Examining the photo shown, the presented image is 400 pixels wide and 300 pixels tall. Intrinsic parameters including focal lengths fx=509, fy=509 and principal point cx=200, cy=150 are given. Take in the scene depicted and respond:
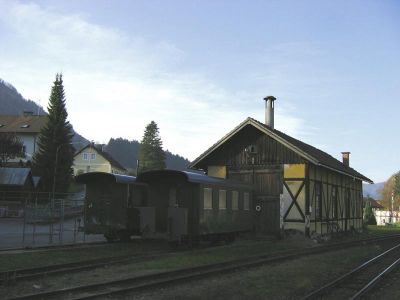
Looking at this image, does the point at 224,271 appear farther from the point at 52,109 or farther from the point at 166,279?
the point at 52,109

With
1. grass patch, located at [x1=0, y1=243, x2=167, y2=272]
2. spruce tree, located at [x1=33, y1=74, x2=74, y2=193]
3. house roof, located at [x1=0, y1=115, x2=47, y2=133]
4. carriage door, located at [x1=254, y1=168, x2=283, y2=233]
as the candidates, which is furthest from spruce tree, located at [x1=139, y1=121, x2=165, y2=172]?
grass patch, located at [x1=0, y1=243, x2=167, y2=272]

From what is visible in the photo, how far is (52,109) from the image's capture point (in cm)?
6006

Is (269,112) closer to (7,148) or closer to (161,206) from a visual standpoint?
(161,206)

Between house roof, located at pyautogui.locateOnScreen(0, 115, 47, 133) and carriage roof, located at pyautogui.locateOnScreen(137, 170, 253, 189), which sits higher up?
house roof, located at pyautogui.locateOnScreen(0, 115, 47, 133)

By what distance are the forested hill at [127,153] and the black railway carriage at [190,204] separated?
132 meters

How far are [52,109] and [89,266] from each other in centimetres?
4917

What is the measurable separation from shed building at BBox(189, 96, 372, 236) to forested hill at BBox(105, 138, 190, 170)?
12557 centimetres

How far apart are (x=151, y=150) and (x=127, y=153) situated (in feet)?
193

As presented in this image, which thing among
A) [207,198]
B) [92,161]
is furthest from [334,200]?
[92,161]

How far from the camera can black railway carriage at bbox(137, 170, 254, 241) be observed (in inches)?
766

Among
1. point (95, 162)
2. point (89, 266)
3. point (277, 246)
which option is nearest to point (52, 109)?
point (95, 162)

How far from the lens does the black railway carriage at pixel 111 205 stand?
21219mm

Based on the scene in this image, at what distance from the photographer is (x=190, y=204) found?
1989cm

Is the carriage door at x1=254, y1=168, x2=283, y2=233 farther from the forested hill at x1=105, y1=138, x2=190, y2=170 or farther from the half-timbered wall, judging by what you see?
the forested hill at x1=105, y1=138, x2=190, y2=170
